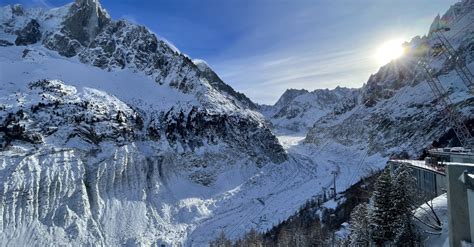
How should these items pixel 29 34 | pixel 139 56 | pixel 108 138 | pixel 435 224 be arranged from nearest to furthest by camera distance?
pixel 435 224, pixel 108 138, pixel 29 34, pixel 139 56

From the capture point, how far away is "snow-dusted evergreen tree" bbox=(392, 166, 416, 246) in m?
25.0

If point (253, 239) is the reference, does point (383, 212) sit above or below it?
above

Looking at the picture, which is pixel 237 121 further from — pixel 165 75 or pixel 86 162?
pixel 86 162

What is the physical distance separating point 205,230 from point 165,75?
3375 inches

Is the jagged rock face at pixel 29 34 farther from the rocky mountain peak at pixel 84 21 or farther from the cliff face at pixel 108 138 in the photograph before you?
the rocky mountain peak at pixel 84 21

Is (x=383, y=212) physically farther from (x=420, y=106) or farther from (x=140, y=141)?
(x=420, y=106)

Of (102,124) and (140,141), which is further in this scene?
(140,141)

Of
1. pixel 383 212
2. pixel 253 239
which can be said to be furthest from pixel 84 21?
pixel 383 212

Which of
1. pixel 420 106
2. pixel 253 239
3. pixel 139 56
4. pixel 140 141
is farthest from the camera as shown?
pixel 139 56

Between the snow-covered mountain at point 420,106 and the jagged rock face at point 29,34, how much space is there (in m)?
153

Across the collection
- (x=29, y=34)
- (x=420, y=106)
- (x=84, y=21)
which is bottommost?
(x=420, y=106)

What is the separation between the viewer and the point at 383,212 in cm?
2741

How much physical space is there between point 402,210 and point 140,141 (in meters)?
92.3

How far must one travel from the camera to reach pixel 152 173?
102m
